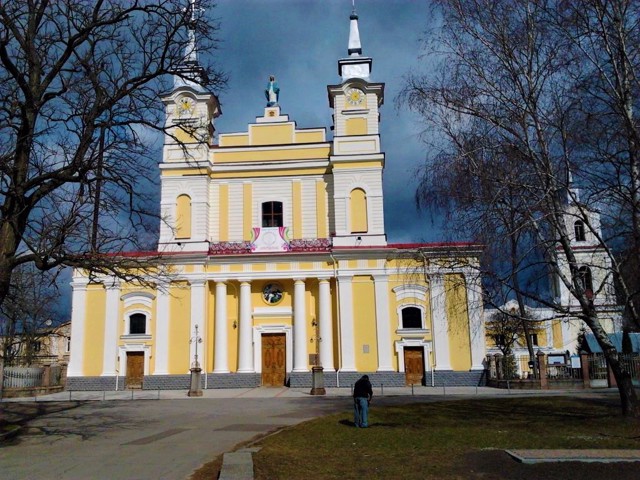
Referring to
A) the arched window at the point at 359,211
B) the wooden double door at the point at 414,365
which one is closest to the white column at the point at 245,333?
the arched window at the point at 359,211

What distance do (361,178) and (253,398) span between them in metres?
15.1

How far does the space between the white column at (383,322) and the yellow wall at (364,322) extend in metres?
0.24

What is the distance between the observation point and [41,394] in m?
31.6

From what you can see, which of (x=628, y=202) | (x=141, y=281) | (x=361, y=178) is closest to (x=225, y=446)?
(x=141, y=281)

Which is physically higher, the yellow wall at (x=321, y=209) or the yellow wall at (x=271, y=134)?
the yellow wall at (x=271, y=134)

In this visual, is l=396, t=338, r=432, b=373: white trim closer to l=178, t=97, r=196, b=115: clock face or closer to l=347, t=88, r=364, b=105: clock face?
l=347, t=88, r=364, b=105: clock face

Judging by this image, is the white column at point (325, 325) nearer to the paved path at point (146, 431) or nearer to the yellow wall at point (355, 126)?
the paved path at point (146, 431)

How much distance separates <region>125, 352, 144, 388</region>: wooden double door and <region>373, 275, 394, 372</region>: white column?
13219 mm

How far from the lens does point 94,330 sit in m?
34.2

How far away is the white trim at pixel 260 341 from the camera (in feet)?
113

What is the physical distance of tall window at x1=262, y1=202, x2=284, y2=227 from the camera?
37062mm

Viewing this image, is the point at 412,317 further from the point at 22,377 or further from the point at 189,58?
the point at 189,58

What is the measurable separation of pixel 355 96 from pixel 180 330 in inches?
681

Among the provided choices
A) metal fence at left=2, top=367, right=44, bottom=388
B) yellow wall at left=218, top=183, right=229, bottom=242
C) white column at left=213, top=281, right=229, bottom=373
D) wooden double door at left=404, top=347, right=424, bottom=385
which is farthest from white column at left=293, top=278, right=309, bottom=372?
metal fence at left=2, top=367, right=44, bottom=388
